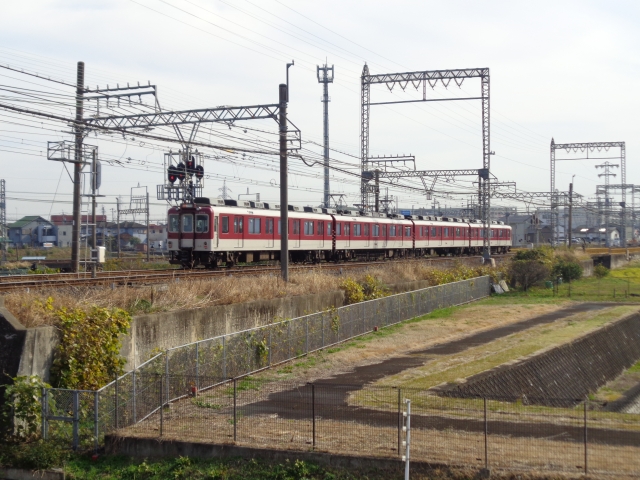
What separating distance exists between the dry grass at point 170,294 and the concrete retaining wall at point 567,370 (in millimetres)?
6632

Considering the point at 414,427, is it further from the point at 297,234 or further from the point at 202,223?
the point at 297,234

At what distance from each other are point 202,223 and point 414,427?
20.1m

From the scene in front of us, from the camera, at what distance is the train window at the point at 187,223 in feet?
102

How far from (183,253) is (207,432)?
773 inches

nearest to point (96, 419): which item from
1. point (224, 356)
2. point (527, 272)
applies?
point (224, 356)

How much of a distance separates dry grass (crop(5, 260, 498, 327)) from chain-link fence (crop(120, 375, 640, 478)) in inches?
98.8

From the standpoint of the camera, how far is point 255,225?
33.7 meters

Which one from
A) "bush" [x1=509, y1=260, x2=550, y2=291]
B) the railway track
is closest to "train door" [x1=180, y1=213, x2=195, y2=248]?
the railway track

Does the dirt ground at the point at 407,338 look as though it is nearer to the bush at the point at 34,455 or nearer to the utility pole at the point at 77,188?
the bush at the point at 34,455

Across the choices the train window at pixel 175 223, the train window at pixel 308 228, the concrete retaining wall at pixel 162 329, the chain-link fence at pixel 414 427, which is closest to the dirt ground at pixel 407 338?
the concrete retaining wall at pixel 162 329

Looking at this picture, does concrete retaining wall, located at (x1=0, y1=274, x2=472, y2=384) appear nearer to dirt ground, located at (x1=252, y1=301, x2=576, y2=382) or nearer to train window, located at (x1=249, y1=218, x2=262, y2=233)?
dirt ground, located at (x1=252, y1=301, x2=576, y2=382)

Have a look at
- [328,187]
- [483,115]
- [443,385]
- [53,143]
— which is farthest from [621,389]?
[328,187]

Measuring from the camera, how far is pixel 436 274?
34844 millimetres

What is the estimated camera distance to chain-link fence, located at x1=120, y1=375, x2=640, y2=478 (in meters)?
10.5
